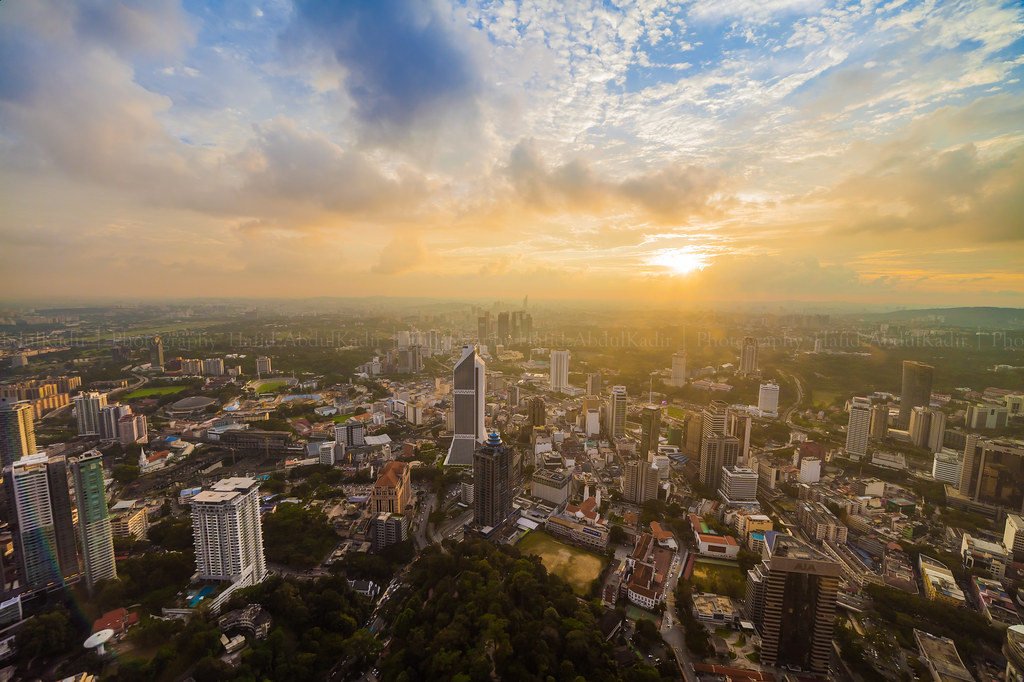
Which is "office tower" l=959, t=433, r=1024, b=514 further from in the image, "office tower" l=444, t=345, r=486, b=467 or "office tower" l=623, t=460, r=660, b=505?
"office tower" l=444, t=345, r=486, b=467

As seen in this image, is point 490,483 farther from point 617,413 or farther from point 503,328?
point 503,328

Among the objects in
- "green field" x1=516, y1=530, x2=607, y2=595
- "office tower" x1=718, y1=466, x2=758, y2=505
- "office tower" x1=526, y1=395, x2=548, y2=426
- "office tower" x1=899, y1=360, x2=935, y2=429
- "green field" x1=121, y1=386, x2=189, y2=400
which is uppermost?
"office tower" x1=899, y1=360, x2=935, y2=429

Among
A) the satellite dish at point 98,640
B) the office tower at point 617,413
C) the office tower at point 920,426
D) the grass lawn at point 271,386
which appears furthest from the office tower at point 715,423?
the grass lawn at point 271,386

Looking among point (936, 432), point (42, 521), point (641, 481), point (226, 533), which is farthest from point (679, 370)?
point (42, 521)

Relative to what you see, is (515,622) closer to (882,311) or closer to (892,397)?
(892,397)

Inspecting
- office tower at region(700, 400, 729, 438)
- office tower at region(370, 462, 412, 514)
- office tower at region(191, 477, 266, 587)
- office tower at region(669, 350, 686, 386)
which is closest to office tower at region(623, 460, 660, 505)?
office tower at region(700, 400, 729, 438)

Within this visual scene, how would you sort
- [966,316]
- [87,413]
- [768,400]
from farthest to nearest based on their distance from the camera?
[768,400]
[966,316]
[87,413]

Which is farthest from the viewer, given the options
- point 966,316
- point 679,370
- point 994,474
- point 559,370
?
point 559,370
